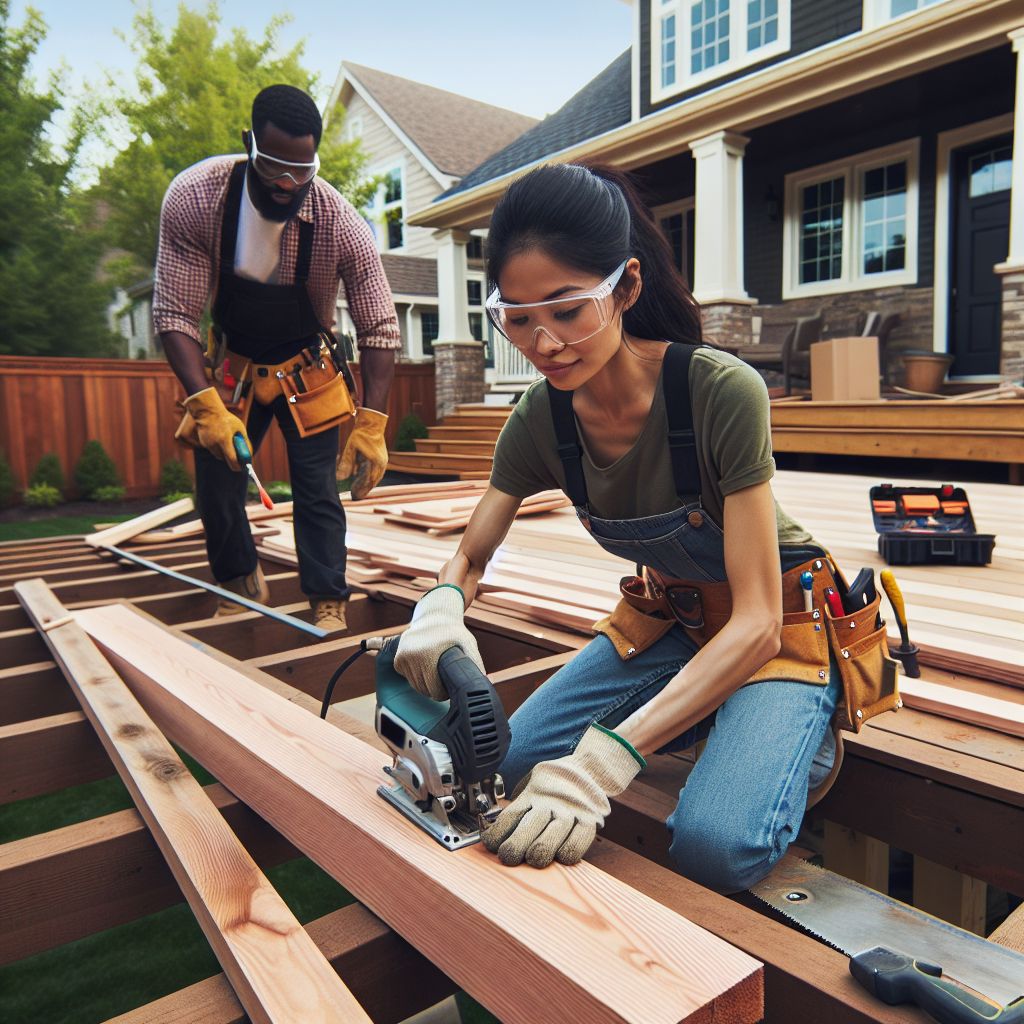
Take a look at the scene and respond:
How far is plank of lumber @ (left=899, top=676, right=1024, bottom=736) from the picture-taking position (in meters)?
1.97

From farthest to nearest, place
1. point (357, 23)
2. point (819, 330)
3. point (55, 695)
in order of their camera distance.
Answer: point (357, 23) → point (819, 330) → point (55, 695)

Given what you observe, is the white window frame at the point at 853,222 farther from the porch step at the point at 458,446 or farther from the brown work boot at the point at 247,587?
the brown work boot at the point at 247,587

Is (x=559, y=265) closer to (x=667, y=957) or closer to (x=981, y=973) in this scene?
(x=667, y=957)

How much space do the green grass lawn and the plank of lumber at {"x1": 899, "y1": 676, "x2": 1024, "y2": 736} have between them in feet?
25.9

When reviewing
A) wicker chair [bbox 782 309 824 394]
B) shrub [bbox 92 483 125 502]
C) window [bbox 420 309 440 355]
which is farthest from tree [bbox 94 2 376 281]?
wicker chair [bbox 782 309 824 394]

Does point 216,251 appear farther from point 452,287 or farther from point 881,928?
point 452,287

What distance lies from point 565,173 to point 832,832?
186cm

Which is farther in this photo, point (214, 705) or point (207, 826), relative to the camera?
point (214, 705)

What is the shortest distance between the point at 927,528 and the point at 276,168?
9.63 feet

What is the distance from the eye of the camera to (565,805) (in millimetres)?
1391

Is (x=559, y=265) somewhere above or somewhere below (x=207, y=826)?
above

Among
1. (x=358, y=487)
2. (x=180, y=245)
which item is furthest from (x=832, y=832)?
(x=180, y=245)

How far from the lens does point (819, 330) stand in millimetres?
9758

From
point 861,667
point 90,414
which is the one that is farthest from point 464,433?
point 861,667
